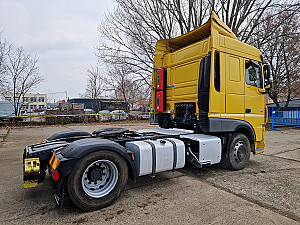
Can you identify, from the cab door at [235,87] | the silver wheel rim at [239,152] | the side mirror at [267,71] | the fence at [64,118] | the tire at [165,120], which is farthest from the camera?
the fence at [64,118]

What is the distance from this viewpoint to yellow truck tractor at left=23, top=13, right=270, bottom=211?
9.51 feet

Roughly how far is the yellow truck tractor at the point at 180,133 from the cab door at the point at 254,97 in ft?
0.08

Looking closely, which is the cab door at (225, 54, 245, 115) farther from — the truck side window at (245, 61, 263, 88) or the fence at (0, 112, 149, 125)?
the fence at (0, 112, 149, 125)

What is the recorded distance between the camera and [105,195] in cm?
297

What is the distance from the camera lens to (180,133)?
15.3 ft

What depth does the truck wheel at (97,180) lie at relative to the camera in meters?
2.74

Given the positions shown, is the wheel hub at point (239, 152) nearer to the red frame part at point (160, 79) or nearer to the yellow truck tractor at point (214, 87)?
the yellow truck tractor at point (214, 87)

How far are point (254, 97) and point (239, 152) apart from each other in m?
1.55

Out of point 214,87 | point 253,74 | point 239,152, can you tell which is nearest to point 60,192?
point 214,87

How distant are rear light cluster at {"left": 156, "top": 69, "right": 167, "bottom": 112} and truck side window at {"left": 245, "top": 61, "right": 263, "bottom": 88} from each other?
219 centimetres

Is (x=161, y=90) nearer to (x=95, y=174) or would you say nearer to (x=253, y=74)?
(x=253, y=74)

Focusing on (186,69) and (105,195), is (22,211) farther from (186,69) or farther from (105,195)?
(186,69)

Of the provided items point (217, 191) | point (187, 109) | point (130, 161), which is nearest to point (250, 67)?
point (187, 109)

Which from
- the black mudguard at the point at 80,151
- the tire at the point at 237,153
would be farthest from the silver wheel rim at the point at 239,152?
the black mudguard at the point at 80,151
